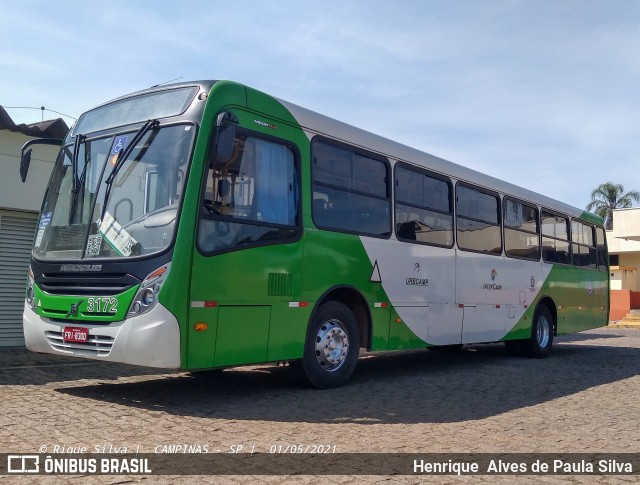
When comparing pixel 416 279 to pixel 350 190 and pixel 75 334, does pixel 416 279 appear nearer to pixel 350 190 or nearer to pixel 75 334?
pixel 350 190

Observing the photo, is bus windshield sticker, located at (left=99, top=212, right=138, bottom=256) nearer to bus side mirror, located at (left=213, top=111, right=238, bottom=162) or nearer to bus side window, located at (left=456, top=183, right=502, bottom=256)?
bus side mirror, located at (left=213, top=111, right=238, bottom=162)

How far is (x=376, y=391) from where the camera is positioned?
831 centimetres

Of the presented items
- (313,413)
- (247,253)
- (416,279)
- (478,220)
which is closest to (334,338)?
(313,413)

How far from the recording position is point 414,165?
10148 mm

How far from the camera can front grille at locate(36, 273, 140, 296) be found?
21.5 ft

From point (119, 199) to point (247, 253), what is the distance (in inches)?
57.4

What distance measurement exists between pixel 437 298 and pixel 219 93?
5047mm

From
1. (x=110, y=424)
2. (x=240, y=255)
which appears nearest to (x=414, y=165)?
(x=240, y=255)

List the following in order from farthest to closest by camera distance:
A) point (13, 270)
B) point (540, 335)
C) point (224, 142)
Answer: point (540, 335) → point (13, 270) → point (224, 142)

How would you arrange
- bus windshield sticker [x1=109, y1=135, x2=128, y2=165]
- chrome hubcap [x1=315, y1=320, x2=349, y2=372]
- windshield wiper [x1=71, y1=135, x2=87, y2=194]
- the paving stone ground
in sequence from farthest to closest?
chrome hubcap [x1=315, y1=320, x2=349, y2=372] → windshield wiper [x1=71, y1=135, x2=87, y2=194] → bus windshield sticker [x1=109, y1=135, x2=128, y2=165] → the paving stone ground

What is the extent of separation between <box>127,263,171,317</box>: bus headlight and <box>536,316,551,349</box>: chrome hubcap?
9611 millimetres

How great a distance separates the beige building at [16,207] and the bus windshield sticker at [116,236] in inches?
233

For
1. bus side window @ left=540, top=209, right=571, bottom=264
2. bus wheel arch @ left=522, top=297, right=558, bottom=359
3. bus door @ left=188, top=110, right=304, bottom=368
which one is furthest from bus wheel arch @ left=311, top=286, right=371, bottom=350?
bus side window @ left=540, top=209, right=571, bottom=264

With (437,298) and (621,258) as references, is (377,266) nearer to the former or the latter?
(437,298)
